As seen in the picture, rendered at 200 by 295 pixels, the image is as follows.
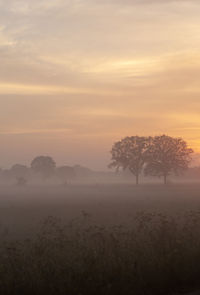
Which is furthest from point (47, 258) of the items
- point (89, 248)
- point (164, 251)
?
point (164, 251)

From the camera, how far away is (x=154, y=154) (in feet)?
295

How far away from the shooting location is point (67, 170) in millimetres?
178375

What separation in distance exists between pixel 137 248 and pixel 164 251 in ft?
2.92

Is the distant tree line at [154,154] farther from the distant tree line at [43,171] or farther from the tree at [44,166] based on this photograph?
the tree at [44,166]

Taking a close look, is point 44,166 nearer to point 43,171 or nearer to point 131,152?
Result: point 43,171

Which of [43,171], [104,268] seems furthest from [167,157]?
[43,171]

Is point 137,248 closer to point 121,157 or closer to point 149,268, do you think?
point 149,268

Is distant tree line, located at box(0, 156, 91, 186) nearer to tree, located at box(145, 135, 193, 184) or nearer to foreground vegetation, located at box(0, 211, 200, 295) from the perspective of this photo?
tree, located at box(145, 135, 193, 184)

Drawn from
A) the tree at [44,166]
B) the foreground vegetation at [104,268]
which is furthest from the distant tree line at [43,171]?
the foreground vegetation at [104,268]

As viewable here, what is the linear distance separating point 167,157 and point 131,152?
10.8 m

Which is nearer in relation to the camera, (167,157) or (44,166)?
(167,157)

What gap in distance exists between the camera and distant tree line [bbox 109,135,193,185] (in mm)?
87875

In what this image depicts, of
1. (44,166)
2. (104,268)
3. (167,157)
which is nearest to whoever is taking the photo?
(104,268)

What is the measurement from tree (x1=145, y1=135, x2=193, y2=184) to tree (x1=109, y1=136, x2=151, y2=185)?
3788mm
